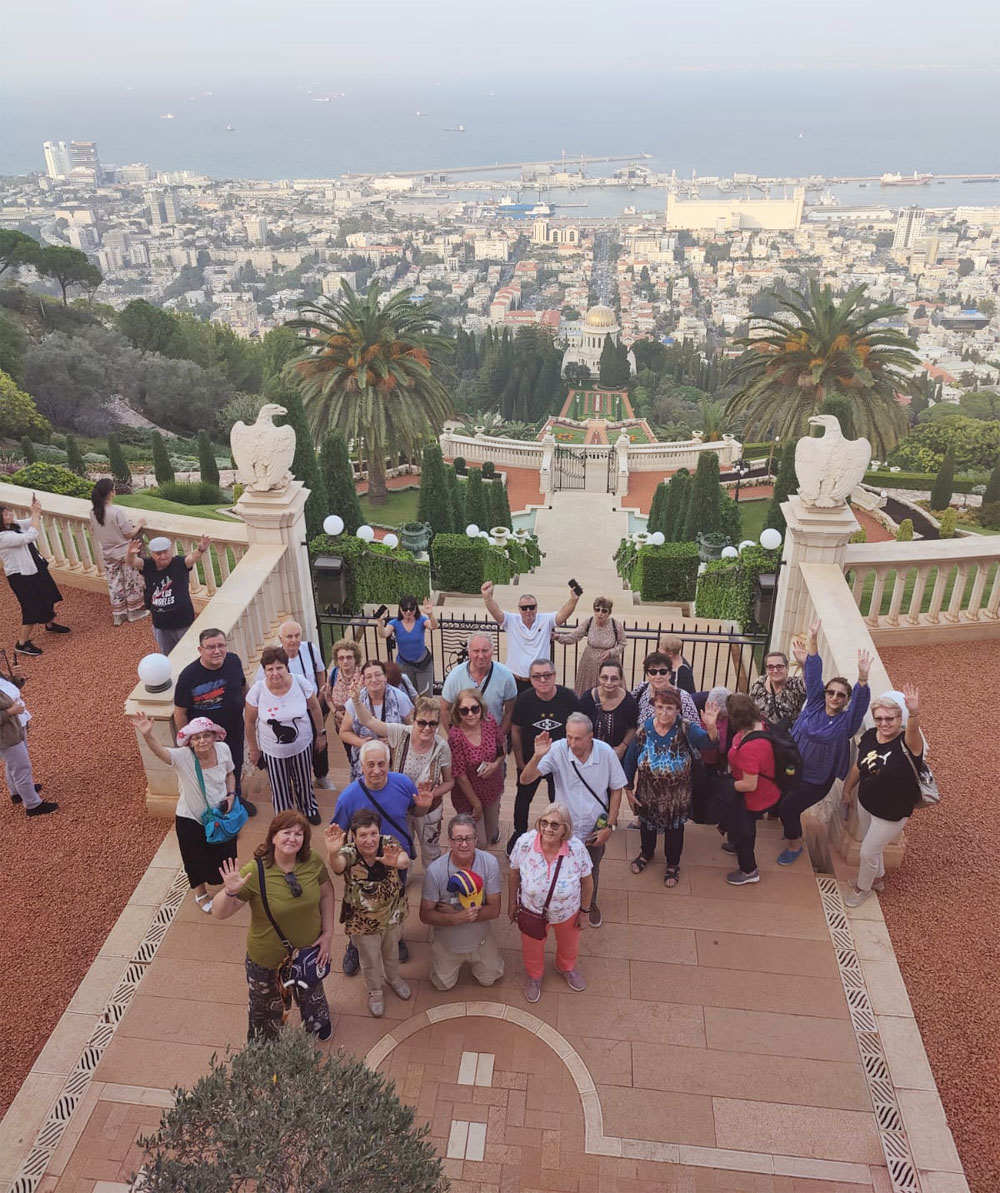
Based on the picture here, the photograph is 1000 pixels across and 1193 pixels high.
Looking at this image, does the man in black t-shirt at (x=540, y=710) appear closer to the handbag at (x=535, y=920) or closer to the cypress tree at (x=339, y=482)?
the handbag at (x=535, y=920)

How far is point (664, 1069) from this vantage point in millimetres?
4758

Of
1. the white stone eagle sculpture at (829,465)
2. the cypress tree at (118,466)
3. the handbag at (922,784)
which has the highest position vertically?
the white stone eagle sculpture at (829,465)

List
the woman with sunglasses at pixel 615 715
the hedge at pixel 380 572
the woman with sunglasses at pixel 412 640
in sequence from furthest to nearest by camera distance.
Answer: the hedge at pixel 380 572, the woman with sunglasses at pixel 412 640, the woman with sunglasses at pixel 615 715

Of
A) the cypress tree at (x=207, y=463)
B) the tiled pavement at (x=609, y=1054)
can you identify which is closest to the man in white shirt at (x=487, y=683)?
the tiled pavement at (x=609, y=1054)

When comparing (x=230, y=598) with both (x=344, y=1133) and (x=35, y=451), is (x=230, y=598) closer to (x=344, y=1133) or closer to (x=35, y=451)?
(x=344, y=1133)

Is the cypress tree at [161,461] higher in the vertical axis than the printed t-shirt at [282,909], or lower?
lower

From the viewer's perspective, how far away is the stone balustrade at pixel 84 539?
366 inches

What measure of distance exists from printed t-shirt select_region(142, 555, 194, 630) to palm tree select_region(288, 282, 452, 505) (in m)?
18.9

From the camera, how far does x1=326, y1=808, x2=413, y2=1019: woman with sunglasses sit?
4551 mm

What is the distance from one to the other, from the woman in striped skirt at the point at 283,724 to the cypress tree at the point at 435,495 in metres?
13.2

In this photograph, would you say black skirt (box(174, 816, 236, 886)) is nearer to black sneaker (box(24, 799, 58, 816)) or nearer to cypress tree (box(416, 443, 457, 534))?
black sneaker (box(24, 799, 58, 816))

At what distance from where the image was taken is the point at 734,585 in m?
12.1

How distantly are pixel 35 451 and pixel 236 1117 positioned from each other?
94.2 ft

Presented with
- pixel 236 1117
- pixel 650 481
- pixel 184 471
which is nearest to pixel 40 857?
pixel 236 1117
